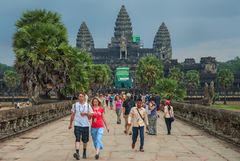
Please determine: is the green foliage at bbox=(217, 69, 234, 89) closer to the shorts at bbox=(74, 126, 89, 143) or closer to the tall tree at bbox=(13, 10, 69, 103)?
the tall tree at bbox=(13, 10, 69, 103)

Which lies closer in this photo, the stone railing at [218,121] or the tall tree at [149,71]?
the stone railing at [218,121]

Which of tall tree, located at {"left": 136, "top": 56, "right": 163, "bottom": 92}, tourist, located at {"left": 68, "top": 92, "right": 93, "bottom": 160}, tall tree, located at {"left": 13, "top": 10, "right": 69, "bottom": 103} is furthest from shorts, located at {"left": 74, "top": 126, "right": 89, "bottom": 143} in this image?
tall tree, located at {"left": 136, "top": 56, "right": 163, "bottom": 92}

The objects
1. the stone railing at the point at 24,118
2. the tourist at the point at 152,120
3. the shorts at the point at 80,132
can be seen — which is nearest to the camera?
the shorts at the point at 80,132

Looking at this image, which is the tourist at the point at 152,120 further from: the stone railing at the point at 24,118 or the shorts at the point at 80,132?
the shorts at the point at 80,132

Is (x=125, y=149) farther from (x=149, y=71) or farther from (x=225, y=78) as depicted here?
(x=225, y=78)

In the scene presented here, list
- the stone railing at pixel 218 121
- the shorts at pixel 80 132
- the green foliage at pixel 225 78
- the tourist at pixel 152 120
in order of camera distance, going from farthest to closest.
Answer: the green foliage at pixel 225 78, the tourist at pixel 152 120, the stone railing at pixel 218 121, the shorts at pixel 80 132

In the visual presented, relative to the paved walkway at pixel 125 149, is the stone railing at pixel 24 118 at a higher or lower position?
higher

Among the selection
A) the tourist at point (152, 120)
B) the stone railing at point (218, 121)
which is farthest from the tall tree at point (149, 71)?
the tourist at point (152, 120)

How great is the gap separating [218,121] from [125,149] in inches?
223

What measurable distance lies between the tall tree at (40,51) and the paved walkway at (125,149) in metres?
14.1

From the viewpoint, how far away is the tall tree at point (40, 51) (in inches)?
1265

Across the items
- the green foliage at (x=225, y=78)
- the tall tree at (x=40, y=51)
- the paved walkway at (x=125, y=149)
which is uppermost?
the green foliage at (x=225, y=78)

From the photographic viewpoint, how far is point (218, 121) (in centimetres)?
1847

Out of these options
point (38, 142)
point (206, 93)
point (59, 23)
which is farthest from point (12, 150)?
point (206, 93)
